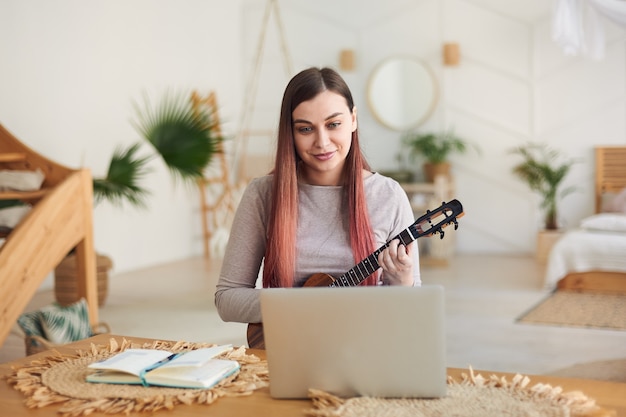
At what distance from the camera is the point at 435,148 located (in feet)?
25.5

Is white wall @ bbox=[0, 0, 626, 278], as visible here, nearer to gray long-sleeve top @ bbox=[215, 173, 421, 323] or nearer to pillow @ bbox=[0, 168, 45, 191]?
pillow @ bbox=[0, 168, 45, 191]

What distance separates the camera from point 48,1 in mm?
6219

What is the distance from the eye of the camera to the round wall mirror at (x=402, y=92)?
809 centimetres

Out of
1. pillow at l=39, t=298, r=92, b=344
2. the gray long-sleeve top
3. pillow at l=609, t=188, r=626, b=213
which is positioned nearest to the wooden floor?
pillow at l=39, t=298, r=92, b=344

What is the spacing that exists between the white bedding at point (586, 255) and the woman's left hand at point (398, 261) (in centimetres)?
411

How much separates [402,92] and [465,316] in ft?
11.9

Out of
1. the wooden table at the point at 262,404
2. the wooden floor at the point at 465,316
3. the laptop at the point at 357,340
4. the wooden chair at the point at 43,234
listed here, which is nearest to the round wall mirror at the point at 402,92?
the wooden floor at the point at 465,316

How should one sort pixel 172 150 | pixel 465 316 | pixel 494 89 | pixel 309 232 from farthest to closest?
pixel 494 89
pixel 172 150
pixel 465 316
pixel 309 232

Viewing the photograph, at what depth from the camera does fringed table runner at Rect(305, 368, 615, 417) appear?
135 cm

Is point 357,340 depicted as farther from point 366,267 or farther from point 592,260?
point 592,260

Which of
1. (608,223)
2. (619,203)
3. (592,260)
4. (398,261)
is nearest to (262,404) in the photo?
(398,261)

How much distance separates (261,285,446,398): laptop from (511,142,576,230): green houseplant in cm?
627

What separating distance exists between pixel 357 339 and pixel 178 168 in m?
4.16

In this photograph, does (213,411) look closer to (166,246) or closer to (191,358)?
(191,358)
